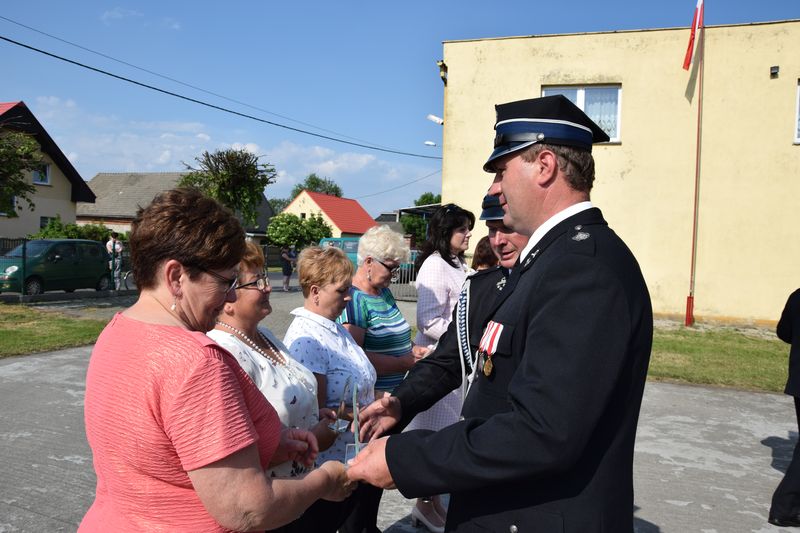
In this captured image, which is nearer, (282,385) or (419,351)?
(282,385)

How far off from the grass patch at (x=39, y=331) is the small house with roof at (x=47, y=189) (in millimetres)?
19400

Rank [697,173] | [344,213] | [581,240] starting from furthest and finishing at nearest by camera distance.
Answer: [344,213] < [697,173] < [581,240]

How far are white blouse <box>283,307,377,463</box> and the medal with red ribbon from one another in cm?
128

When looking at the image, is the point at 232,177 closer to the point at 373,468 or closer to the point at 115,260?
the point at 115,260

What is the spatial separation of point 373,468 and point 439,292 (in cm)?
272

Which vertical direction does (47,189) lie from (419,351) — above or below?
above

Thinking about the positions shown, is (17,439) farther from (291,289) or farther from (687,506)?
(291,289)

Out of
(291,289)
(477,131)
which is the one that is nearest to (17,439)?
(477,131)

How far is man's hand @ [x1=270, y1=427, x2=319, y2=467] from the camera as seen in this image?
2.14 meters

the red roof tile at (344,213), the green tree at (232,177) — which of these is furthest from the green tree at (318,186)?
the green tree at (232,177)

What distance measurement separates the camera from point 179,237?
1.74 meters

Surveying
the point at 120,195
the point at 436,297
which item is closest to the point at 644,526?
the point at 436,297

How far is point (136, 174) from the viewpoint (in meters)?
53.3

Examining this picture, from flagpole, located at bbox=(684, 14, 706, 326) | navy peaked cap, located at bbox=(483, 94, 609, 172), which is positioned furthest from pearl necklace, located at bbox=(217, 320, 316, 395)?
flagpole, located at bbox=(684, 14, 706, 326)
